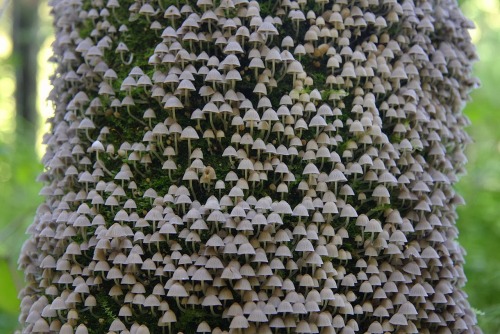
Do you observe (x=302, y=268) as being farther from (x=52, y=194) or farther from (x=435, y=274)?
(x=52, y=194)

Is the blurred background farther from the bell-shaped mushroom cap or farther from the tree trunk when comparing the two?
the bell-shaped mushroom cap

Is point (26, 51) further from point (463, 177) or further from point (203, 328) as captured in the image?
point (203, 328)

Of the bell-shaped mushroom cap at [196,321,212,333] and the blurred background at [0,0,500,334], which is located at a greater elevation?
the blurred background at [0,0,500,334]

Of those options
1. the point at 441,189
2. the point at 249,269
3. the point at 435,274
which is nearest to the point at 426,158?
the point at 441,189

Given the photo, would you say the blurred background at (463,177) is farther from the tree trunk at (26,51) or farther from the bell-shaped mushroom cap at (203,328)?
the bell-shaped mushroom cap at (203,328)

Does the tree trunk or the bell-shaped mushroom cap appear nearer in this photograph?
the bell-shaped mushroom cap

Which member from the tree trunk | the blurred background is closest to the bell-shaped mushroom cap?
the blurred background

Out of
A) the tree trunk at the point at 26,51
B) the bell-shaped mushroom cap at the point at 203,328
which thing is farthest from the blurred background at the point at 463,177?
the bell-shaped mushroom cap at the point at 203,328

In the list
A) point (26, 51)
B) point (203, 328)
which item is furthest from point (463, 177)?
point (26, 51)
